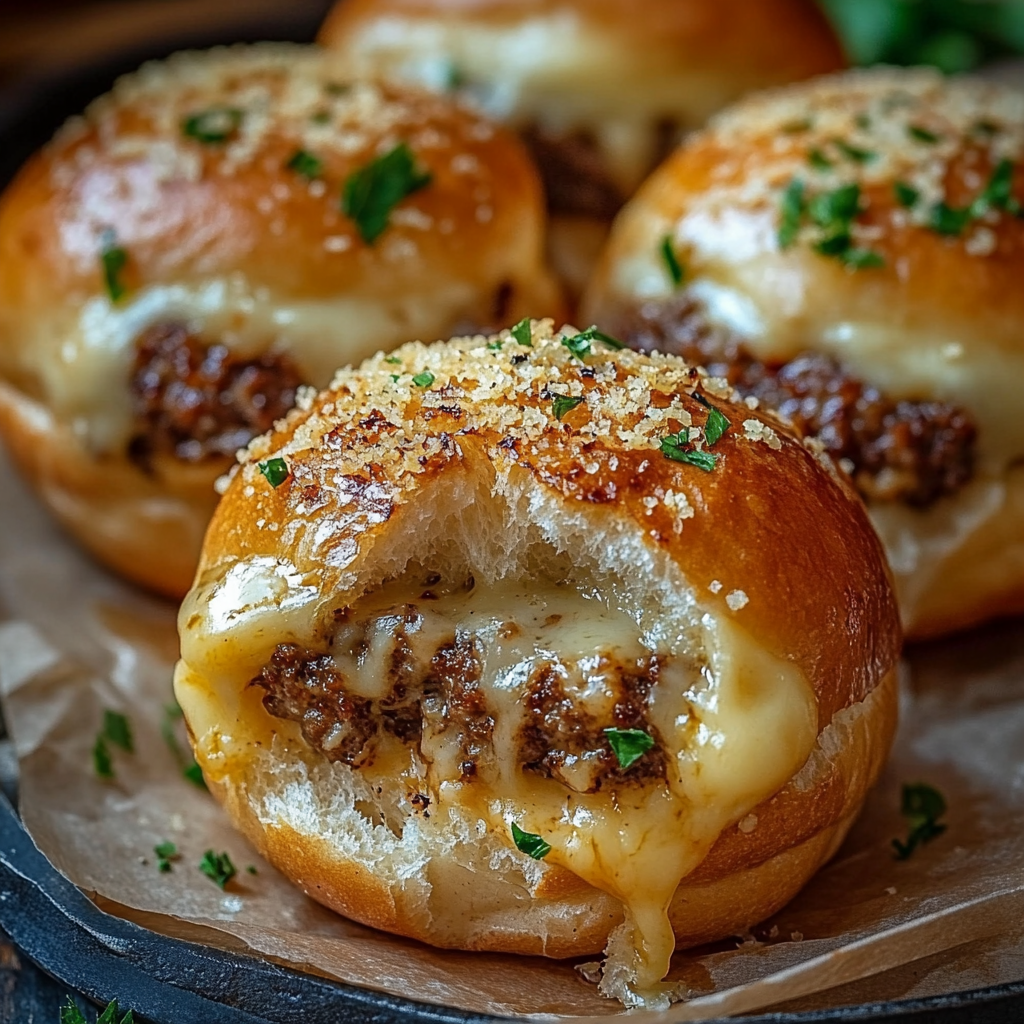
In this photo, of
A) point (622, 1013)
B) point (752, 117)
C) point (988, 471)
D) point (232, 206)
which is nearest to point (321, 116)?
point (232, 206)

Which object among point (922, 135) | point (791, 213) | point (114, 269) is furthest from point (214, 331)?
point (922, 135)

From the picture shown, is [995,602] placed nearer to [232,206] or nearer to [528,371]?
[528,371]

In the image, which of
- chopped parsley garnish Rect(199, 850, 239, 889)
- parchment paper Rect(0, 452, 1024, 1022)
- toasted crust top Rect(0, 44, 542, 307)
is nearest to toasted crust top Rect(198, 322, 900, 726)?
parchment paper Rect(0, 452, 1024, 1022)

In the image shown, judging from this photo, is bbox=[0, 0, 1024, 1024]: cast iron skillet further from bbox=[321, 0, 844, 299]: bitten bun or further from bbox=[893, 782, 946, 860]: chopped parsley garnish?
bbox=[321, 0, 844, 299]: bitten bun

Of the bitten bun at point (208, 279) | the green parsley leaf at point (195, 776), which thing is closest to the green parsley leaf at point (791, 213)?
the bitten bun at point (208, 279)

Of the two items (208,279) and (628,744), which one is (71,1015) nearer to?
(628,744)

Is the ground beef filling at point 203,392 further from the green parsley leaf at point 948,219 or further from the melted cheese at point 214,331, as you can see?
the green parsley leaf at point 948,219

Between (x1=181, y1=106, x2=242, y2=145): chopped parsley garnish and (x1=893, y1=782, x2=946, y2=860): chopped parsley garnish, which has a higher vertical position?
(x1=181, y1=106, x2=242, y2=145): chopped parsley garnish
